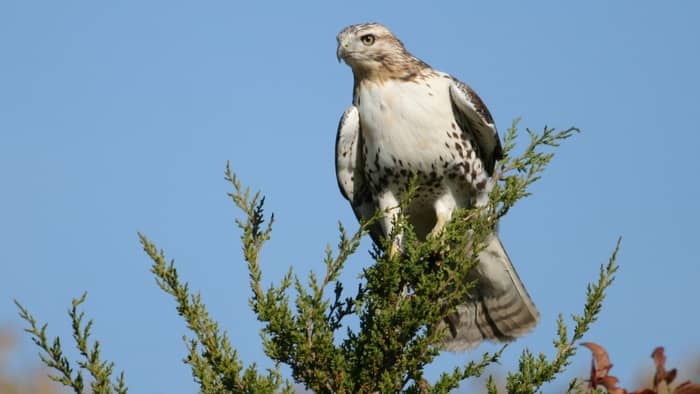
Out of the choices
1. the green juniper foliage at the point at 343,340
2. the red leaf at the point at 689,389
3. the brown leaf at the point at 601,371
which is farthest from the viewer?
the green juniper foliage at the point at 343,340

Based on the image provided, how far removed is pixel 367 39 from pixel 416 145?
2.26ft

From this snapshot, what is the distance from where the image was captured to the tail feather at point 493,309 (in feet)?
18.9

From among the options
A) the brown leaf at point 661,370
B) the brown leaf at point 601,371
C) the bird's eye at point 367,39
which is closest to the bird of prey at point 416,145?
the bird's eye at point 367,39

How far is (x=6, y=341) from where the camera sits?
519 cm

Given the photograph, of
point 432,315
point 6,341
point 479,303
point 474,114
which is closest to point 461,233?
point 432,315

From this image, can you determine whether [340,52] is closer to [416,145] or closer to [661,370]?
[416,145]

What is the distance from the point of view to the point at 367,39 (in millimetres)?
5523

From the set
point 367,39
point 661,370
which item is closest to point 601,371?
point 661,370

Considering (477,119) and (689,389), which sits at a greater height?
(477,119)

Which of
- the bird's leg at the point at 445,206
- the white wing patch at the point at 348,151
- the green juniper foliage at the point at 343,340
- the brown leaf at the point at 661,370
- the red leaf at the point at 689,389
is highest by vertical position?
the white wing patch at the point at 348,151

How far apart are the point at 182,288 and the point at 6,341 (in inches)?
77.2

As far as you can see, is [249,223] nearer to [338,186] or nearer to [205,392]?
[205,392]

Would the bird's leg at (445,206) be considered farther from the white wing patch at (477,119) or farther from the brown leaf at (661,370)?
the brown leaf at (661,370)

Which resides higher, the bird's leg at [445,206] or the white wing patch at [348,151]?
the white wing patch at [348,151]
